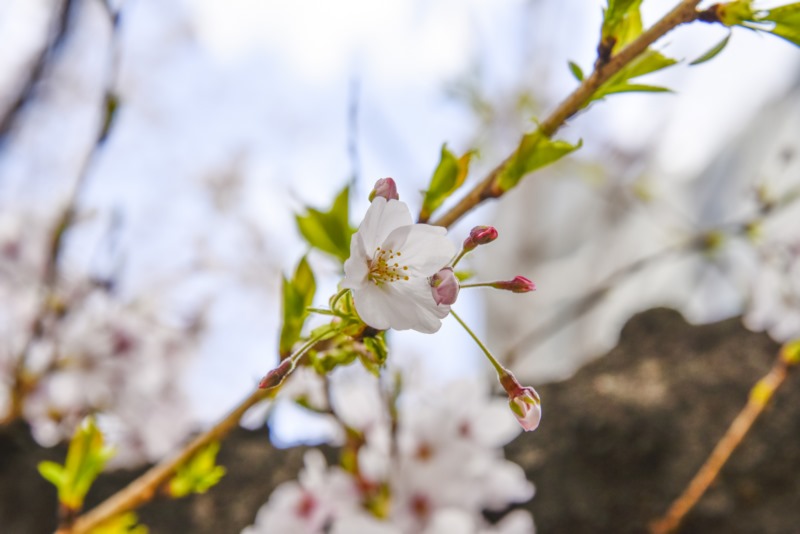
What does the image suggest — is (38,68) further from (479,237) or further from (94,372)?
(479,237)

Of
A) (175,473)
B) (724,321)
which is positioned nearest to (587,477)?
(724,321)

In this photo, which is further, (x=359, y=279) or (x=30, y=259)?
(x=30, y=259)

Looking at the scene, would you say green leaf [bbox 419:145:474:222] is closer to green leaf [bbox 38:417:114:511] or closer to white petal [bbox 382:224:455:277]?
white petal [bbox 382:224:455:277]

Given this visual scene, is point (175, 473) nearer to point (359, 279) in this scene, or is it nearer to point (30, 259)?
point (359, 279)

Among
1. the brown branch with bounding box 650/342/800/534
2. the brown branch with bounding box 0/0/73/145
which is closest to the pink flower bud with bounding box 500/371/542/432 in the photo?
the brown branch with bounding box 650/342/800/534

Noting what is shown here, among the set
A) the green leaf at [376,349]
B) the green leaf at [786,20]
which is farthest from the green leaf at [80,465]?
the green leaf at [786,20]

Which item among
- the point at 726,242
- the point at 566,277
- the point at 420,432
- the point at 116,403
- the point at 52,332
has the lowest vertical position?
the point at 566,277
